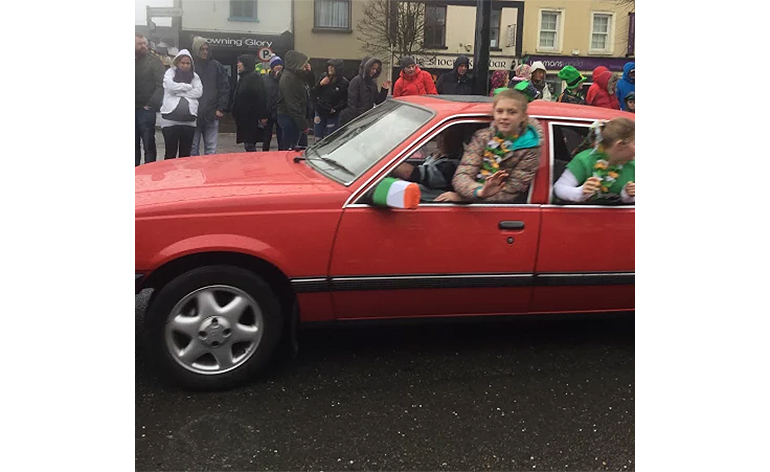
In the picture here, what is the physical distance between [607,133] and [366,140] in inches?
51.0

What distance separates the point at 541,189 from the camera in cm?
372

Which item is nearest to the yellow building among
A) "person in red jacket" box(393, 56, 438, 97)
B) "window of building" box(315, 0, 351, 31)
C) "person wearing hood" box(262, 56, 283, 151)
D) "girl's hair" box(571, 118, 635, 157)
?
"window of building" box(315, 0, 351, 31)

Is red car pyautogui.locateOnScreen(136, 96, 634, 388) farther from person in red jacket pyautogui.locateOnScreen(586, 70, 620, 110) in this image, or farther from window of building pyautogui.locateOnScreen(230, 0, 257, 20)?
window of building pyautogui.locateOnScreen(230, 0, 257, 20)

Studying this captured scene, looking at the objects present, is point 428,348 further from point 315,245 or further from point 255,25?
point 255,25

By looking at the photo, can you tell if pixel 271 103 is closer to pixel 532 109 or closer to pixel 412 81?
pixel 412 81

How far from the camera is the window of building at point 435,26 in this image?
20625mm

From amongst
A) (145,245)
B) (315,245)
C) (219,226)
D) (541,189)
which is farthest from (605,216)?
(145,245)

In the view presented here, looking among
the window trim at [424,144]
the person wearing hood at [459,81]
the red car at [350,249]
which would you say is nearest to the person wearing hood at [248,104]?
the person wearing hood at [459,81]


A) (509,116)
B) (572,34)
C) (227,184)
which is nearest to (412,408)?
(227,184)

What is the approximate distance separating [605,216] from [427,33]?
61.4 ft

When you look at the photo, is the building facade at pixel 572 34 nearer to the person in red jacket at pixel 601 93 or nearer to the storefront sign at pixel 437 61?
the storefront sign at pixel 437 61

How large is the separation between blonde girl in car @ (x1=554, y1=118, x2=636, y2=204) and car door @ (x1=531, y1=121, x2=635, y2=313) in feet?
0.16

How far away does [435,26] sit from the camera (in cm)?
2106

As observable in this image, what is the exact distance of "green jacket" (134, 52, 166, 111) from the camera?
7391 millimetres
